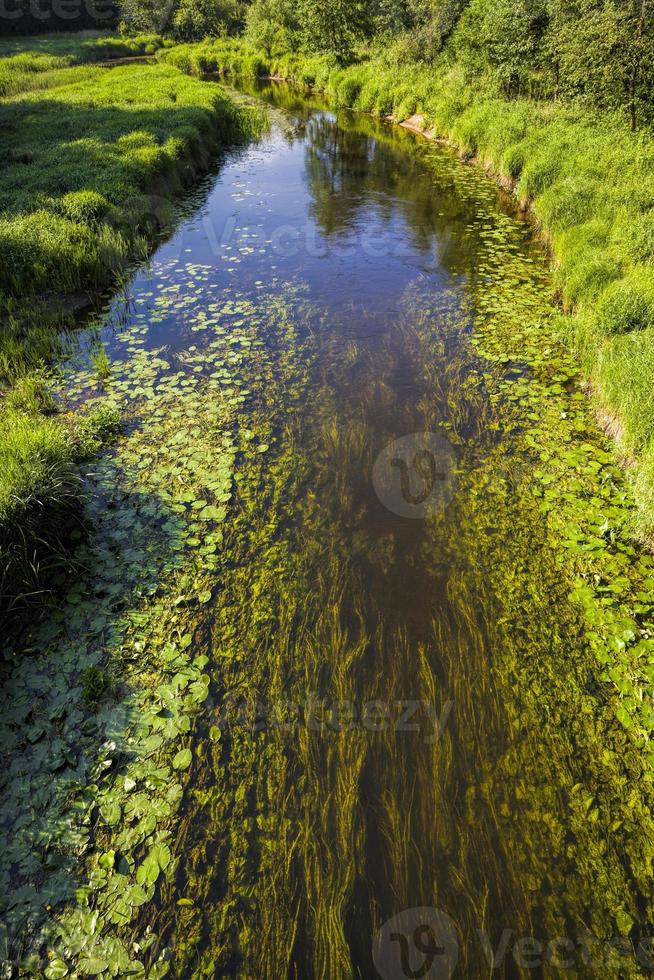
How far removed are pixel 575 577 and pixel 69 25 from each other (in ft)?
292

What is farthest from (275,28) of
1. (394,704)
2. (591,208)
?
(394,704)

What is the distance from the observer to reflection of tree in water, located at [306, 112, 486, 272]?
12.6 metres

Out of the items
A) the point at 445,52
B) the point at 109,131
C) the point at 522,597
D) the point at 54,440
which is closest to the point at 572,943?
the point at 522,597

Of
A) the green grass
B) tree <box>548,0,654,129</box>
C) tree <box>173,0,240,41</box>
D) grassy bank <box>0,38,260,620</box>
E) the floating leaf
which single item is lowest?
the floating leaf

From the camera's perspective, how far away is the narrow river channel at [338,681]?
120 inches

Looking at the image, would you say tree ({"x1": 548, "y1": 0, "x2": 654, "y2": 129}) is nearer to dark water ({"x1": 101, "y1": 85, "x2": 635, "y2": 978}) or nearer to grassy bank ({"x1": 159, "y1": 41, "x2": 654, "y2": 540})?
grassy bank ({"x1": 159, "y1": 41, "x2": 654, "y2": 540})

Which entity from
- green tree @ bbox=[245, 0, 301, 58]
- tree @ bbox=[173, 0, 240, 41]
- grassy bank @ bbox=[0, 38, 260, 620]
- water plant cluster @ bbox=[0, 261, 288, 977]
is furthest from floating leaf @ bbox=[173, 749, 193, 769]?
tree @ bbox=[173, 0, 240, 41]

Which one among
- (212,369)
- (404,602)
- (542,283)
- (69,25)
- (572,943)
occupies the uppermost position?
(69,25)

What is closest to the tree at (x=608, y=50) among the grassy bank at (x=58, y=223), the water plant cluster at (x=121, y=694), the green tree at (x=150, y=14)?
the grassy bank at (x=58, y=223)

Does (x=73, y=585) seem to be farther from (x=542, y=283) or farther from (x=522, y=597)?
(x=542, y=283)

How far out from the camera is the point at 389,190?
51.6 ft

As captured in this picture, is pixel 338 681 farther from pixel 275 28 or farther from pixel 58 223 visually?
pixel 275 28

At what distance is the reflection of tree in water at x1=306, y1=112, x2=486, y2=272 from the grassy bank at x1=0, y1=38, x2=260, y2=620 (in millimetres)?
4588

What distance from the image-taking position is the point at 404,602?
15.9 feet
